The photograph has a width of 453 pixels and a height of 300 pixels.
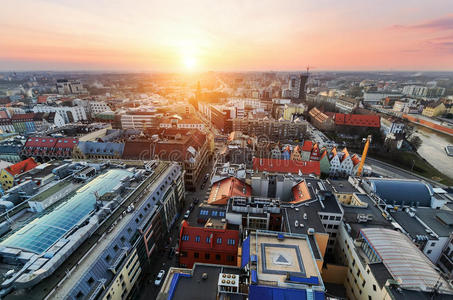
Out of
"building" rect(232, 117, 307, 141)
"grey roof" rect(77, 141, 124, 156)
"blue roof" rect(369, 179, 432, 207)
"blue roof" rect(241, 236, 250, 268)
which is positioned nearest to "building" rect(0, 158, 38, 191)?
"grey roof" rect(77, 141, 124, 156)

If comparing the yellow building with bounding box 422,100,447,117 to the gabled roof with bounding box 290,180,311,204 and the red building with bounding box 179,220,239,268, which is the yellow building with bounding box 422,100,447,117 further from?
the red building with bounding box 179,220,239,268

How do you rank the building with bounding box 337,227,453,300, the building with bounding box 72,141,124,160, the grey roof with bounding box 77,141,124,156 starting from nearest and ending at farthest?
the building with bounding box 337,227,453,300 < the building with bounding box 72,141,124,160 < the grey roof with bounding box 77,141,124,156

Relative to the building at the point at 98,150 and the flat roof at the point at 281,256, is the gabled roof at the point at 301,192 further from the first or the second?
the building at the point at 98,150

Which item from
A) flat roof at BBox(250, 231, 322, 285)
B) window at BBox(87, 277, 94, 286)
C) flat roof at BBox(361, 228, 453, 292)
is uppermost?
flat roof at BBox(250, 231, 322, 285)

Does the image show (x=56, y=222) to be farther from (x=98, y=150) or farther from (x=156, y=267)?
(x=98, y=150)

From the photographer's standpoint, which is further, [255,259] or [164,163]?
[164,163]

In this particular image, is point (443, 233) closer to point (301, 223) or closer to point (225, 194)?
point (301, 223)

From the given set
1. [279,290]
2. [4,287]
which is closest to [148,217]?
[4,287]
